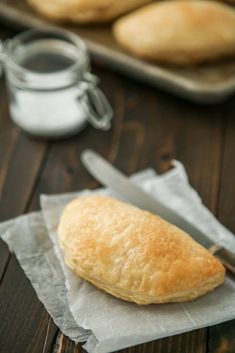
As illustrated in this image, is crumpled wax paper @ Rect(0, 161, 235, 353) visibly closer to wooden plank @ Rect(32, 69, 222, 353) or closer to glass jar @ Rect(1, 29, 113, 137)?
wooden plank @ Rect(32, 69, 222, 353)

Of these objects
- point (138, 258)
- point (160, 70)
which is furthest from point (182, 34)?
point (138, 258)

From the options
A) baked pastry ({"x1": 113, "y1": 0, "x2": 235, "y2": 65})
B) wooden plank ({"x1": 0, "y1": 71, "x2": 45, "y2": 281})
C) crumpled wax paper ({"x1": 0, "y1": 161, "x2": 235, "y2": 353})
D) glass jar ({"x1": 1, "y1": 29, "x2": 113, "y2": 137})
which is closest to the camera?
crumpled wax paper ({"x1": 0, "y1": 161, "x2": 235, "y2": 353})

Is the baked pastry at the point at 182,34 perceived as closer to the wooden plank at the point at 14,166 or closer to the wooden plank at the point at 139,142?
the wooden plank at the point at 139,142

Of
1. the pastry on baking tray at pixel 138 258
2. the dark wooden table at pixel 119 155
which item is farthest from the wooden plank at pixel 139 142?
the pastry on baking tray at pixel 138 258

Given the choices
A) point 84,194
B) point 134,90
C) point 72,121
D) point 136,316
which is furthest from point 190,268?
point 134,90

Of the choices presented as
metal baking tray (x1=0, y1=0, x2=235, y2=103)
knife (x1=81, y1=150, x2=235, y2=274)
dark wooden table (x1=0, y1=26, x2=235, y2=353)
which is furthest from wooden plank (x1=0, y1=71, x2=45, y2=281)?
metal baking tray (x1=0, y1=0, x2=235, y2=103)

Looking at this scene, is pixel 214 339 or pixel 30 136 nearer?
pixel 214 339

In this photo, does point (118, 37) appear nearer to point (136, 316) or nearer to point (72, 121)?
point (72, 121)

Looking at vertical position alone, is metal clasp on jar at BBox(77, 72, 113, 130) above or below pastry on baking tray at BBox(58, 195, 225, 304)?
below
